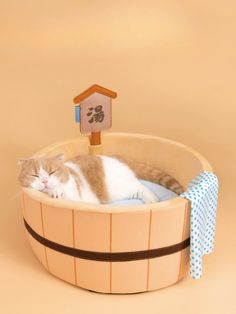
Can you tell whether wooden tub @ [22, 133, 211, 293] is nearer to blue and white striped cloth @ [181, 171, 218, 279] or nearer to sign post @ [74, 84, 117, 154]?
blue and white striped cloth @ [181, 171, 218, 279]

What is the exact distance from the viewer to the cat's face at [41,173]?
1834mm

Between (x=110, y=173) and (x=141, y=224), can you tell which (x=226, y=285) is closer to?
(x=141, y=224)

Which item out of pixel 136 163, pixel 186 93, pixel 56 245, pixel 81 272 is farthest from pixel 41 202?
pixel 186 93

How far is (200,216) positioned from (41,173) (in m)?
0.65

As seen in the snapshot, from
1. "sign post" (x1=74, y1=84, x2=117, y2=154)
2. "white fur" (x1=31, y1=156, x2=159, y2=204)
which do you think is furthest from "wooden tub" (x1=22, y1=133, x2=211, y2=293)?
"sign post" (x1=74, y1=84, x2=117, y2=154)

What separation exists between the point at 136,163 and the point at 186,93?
41.4 inches

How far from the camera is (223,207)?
7.93ft

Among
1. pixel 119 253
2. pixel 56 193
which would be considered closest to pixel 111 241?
pixel 119 253

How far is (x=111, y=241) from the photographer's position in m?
1.68

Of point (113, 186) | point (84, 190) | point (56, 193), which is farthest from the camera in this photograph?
point (113, 186)

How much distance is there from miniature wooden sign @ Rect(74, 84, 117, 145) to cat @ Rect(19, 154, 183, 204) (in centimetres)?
15

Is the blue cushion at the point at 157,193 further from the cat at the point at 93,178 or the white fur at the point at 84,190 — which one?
the white fur at the point at 84,190

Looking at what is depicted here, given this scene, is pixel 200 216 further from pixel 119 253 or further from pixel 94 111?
pixel 94 111

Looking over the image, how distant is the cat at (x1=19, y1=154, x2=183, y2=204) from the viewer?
1848 millimetres
